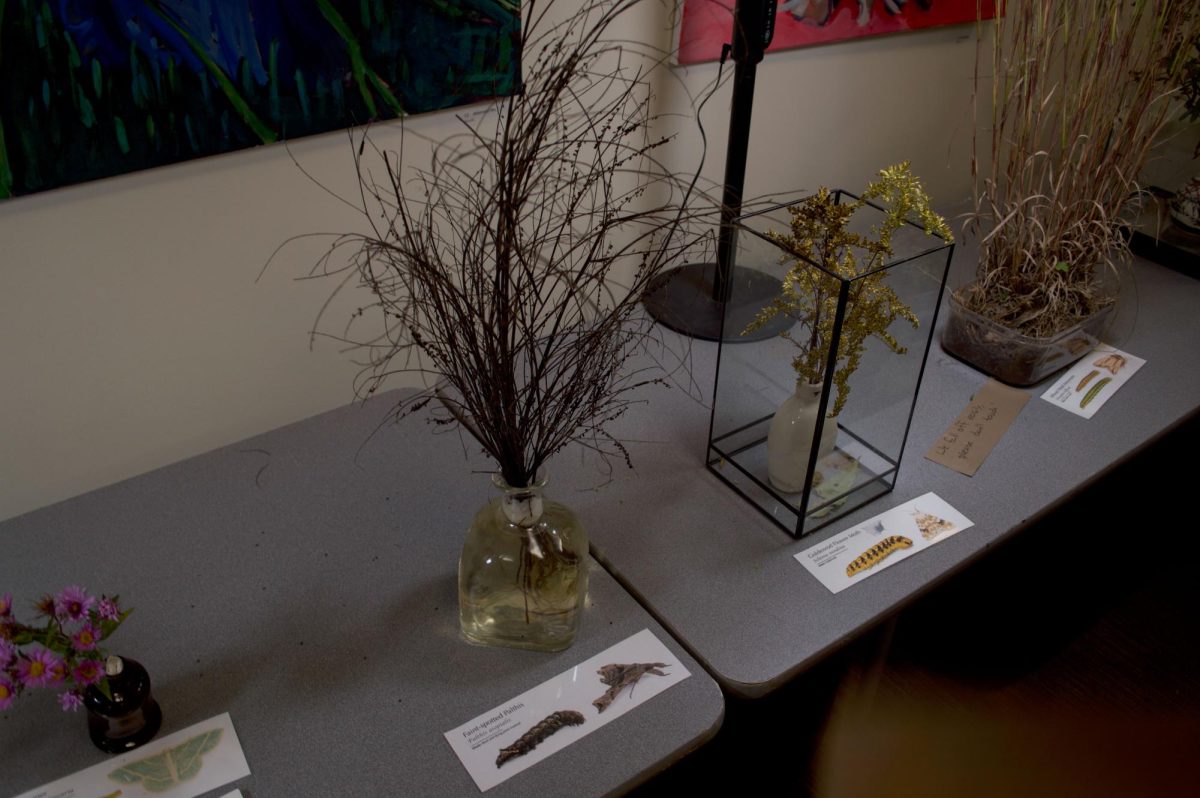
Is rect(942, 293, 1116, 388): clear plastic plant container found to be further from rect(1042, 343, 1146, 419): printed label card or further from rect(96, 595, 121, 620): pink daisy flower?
rect(96, 595, 121, 620): pink daisy flower

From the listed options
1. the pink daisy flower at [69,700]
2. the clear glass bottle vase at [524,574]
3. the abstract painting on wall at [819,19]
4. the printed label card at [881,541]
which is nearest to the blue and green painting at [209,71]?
the abstract painting on wall at [819,19]

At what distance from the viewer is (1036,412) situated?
5.35 feet

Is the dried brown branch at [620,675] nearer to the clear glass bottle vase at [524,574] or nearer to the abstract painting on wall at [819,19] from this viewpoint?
the clear glass bottle vase at [524,574]

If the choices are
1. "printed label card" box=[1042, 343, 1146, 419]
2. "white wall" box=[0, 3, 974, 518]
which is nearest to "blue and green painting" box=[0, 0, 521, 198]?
"white wall" box=[0, 3, 974, 518]

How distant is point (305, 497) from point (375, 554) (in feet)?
0.55

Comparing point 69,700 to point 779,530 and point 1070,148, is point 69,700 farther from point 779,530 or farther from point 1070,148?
point 1070,148

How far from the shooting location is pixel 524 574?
1.11 m

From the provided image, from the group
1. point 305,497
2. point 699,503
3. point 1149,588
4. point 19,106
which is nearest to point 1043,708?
point 1149,588

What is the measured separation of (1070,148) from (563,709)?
132cm

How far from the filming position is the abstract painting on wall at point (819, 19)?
1689 mm

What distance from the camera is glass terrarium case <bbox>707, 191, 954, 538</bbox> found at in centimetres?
120

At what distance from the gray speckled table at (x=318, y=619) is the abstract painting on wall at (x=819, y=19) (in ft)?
2.81

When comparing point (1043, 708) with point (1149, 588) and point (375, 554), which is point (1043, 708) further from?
point (375, 554)

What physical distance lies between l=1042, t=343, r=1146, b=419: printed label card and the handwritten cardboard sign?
0.24 ft
